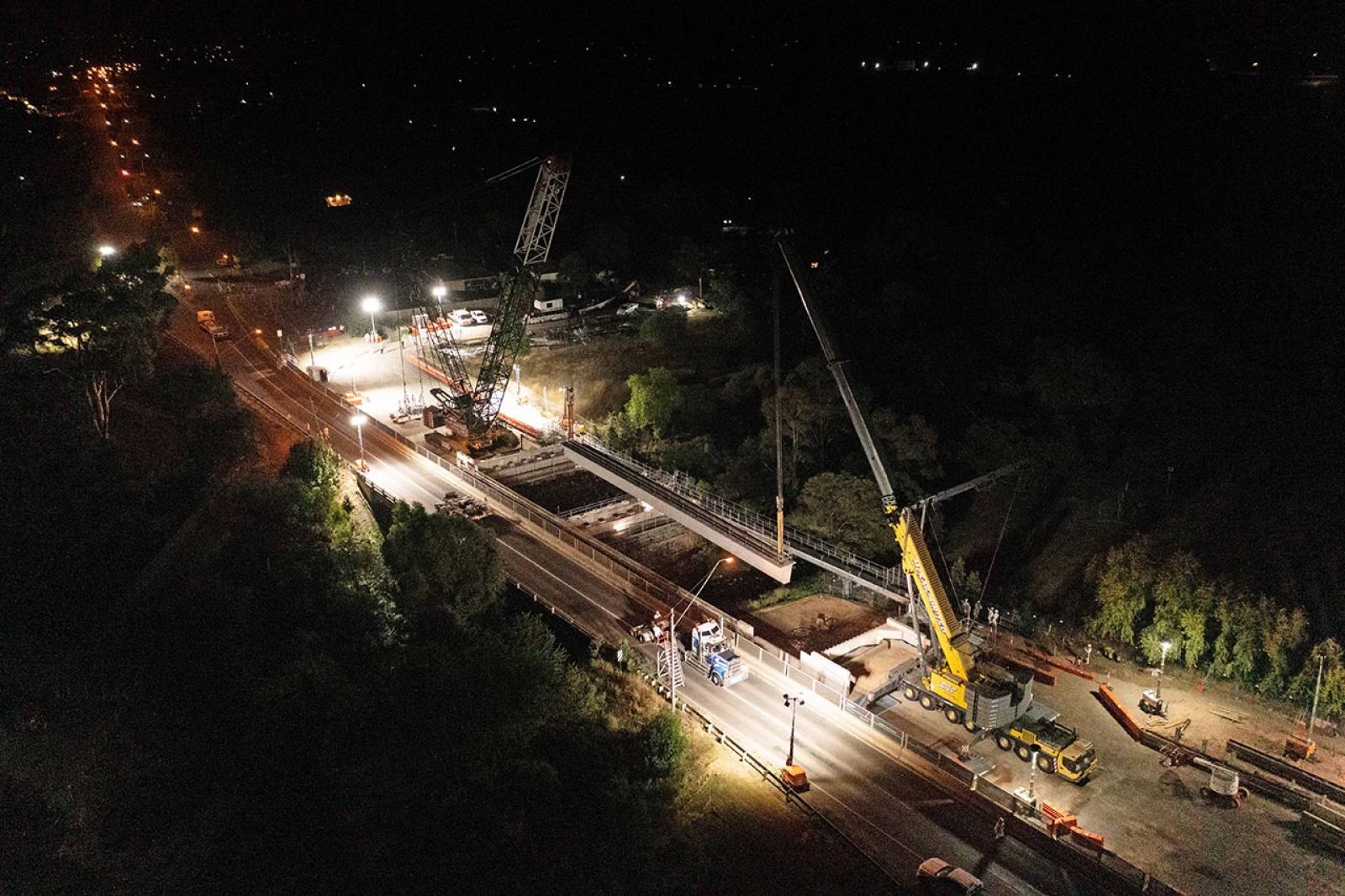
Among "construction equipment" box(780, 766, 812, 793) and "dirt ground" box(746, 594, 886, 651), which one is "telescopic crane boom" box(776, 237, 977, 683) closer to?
"construction equipment" box(780, 766, 812, 793)

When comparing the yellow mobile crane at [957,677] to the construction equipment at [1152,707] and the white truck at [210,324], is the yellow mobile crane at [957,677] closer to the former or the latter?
the construction equipment at [1152,707]

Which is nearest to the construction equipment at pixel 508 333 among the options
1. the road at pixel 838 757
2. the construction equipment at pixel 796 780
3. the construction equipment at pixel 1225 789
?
the road at pixel 838 757

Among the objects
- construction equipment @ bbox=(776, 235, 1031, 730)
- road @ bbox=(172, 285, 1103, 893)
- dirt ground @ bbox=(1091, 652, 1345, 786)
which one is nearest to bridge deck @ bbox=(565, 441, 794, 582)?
road @ bbox=(172, 285, 1103, 893)

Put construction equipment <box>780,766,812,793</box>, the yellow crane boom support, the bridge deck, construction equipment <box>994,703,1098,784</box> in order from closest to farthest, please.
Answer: construction equipment <box>994,703,1098,784</box> < construction equipment <box>780,766,812,793</box> < the yellow crane boom support < the bridge deck

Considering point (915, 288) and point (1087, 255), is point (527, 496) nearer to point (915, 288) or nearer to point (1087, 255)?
point (915, 288)

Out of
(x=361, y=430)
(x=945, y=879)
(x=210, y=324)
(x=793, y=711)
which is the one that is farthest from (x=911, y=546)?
(x=210, y=324)
